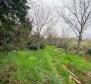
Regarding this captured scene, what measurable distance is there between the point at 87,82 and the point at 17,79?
4.90 meters

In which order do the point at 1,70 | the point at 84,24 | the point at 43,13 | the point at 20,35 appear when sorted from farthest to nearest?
the point at 43,13 < the point at 20,35 < the point at 84,24 < the point at 1,70

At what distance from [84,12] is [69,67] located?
1539cm

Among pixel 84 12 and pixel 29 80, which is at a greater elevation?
pixel 84 12

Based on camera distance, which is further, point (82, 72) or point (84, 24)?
point (84, 24)

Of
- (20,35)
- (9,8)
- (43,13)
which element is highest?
(43,13)

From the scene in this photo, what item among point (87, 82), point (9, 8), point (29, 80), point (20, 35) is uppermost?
point (9, 8)

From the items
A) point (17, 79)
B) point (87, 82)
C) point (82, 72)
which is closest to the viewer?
point (17, 79)

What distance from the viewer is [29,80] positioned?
9.29 metres

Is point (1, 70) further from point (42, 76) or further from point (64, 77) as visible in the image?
point (64, 77)

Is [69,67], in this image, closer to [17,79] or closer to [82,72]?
[82,72]

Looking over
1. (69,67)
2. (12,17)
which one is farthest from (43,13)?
(69,67)

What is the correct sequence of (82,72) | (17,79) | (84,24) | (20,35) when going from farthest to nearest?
(20,35), (84,24), (82,72), (17,79)

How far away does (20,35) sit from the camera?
32031mm

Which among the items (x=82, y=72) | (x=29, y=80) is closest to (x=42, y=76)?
(x=29, y=80)
